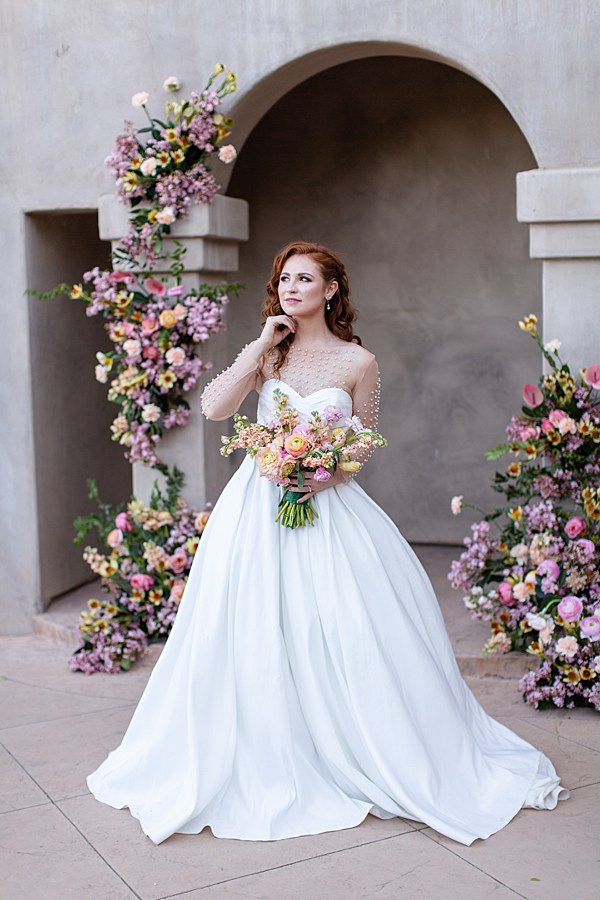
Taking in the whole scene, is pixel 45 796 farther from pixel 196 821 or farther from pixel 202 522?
pixel 202 522

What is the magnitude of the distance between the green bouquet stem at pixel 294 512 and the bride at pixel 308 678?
0.03 meters

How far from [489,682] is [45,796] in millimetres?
2123

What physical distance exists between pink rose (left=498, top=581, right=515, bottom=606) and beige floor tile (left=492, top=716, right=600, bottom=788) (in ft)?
1.80

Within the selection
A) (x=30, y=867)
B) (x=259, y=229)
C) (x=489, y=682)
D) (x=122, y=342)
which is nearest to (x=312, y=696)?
(x=30, y=867)

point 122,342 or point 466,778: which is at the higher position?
point 122,342

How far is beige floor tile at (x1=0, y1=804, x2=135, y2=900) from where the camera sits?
10.7ft

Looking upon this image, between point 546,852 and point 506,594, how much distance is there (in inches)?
64.7

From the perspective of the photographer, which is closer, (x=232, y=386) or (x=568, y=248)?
(x=232, y=386)

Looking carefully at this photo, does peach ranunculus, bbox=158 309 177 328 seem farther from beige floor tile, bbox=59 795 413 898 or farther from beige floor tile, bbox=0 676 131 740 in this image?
beige floor tile, bbox=59 795 413 898

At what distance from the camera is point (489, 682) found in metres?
5.05

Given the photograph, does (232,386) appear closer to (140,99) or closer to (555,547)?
(555,547)

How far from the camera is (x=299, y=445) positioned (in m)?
3.69

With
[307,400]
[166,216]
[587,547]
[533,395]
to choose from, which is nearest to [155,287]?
[166,216]

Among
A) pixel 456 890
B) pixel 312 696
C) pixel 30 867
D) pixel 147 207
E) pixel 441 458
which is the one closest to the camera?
pixel 456 890
